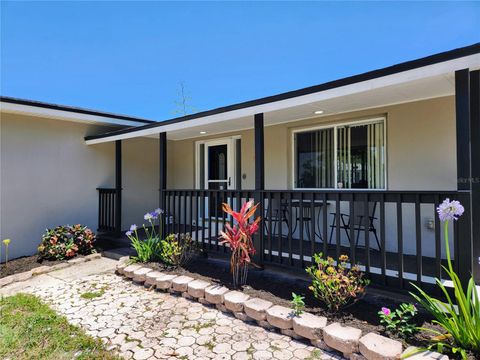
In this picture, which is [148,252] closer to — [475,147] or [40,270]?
[40,270]

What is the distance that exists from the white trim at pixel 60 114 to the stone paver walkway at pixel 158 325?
329 centimetres

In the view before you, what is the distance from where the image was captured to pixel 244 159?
266 inches

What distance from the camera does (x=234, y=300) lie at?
3.21 meters

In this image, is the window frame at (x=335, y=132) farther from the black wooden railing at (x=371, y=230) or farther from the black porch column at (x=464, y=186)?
the black porch column at (x=464, y=186)

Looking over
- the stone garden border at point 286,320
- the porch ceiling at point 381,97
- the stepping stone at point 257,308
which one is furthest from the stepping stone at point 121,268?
the porch ceiling at point 381,97

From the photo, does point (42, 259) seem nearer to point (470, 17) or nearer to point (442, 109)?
point (442, 109)

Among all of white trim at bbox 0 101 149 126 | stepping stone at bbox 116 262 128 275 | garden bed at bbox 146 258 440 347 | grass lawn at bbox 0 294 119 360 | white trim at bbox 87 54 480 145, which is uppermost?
white trim at bbox 0 101 149 126

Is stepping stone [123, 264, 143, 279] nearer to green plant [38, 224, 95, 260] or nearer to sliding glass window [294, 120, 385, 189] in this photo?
green plant [38, 224, 95, 260]

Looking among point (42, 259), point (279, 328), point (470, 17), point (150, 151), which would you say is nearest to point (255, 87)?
point (150, 151)

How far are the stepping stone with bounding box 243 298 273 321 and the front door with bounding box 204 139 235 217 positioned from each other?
12.3ft

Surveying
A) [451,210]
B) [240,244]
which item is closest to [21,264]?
[240,244]

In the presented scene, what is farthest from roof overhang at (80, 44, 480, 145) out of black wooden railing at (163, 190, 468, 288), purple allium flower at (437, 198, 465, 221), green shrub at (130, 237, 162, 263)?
green shrub at (130, 237, 162, 263)

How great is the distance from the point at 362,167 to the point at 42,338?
16.4 ft

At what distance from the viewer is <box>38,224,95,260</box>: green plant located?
547 cm
